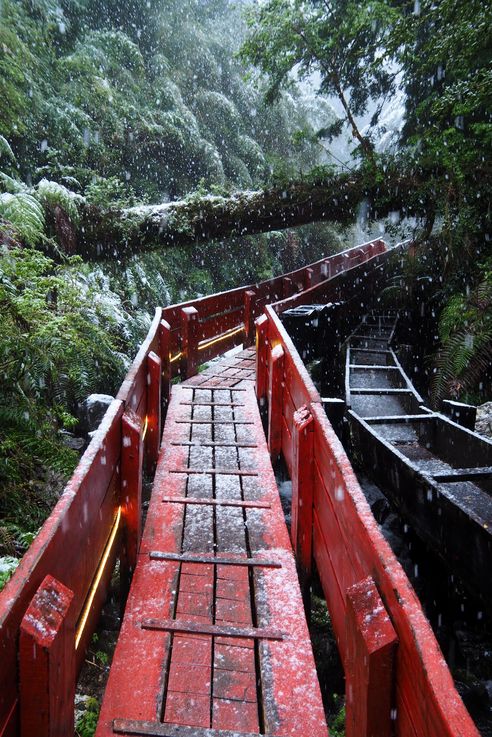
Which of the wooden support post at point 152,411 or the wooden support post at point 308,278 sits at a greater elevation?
the wooden support post at point 308,278

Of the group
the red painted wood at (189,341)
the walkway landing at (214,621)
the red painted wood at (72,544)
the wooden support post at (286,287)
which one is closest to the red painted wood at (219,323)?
the red painted wood at (189,341)

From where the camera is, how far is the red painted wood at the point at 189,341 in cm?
888

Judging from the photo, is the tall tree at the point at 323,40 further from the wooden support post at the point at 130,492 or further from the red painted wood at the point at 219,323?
the wooden support post at the point at 130,492

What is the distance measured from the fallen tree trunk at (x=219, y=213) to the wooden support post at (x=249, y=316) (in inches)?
102

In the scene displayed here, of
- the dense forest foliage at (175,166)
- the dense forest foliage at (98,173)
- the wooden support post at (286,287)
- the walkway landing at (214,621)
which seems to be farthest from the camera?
the wooden support post at (286,287)

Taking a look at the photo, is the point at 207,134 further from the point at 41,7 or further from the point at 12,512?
Answer: the point at 12,512

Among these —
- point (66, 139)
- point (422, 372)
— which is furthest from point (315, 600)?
point (66, 139)

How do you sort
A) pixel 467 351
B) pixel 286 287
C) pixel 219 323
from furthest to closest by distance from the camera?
1. pixel 286 287
2. pixel 219 323
3. pixel 467 351

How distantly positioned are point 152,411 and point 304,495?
2.33 m

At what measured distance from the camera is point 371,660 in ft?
5.35

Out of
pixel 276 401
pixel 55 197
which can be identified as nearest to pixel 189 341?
pixel 276 401

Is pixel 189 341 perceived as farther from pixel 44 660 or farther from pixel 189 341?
pixel 44 660

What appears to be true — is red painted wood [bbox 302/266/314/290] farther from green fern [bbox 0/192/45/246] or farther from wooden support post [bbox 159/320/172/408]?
wooden support post [bbox 159/320/172/408]

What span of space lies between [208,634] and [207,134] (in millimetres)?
23919
